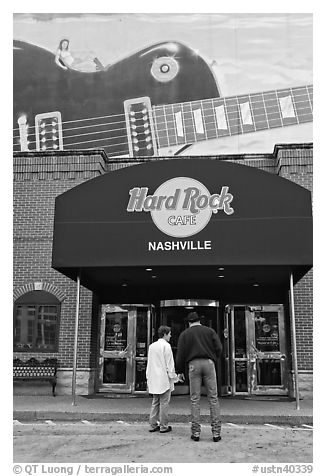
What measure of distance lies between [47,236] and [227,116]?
24.3 feet

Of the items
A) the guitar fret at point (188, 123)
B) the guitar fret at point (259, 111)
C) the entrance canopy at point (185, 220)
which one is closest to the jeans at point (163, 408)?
the entrance canopy at point (185, 220)

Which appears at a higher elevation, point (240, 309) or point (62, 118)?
point (62, 118)

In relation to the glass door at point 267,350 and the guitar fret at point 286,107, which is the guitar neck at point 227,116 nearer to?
the guitar fret at point 286,107

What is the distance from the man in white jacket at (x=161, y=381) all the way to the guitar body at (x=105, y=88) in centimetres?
1006

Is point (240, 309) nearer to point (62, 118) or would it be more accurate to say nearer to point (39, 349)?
point (39, 349)

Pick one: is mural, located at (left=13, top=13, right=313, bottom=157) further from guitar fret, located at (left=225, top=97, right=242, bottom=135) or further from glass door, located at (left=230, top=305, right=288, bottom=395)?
glass door, located at (left=230, top=305, right=288, bottom=395)

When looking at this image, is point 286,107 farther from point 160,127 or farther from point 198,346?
point 198,346

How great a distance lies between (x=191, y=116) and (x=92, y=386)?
367 inches

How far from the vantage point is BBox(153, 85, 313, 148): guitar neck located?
1614 cm

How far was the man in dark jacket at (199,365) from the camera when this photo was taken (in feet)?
22.2

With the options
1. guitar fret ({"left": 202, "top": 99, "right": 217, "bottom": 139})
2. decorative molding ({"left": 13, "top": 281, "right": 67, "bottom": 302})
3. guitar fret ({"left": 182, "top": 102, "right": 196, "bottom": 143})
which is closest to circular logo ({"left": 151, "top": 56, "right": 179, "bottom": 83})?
guitar fret ({"left": 182, "top": 102, "right": 196, "bottom": 143})

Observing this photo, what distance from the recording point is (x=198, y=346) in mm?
6961

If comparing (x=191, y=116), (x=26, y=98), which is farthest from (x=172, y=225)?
(x=26, y=98)

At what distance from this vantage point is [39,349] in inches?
492
